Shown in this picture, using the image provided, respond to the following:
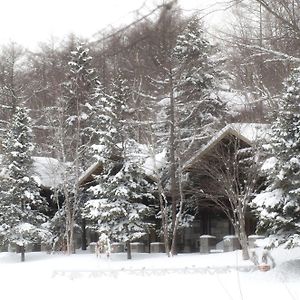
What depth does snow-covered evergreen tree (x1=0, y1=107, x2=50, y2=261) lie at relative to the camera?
24.3 m

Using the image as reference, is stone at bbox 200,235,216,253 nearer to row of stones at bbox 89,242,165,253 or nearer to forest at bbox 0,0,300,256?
forest at bbox 0,0,300,256

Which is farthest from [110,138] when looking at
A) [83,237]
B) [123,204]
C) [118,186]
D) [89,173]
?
[83,237]

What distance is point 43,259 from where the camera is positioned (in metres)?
24.5

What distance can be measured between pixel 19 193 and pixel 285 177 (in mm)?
14266

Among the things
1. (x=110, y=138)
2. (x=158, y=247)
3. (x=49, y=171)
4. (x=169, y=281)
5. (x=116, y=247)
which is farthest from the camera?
(x=49, y=171)

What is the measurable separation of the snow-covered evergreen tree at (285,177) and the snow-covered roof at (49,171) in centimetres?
1519

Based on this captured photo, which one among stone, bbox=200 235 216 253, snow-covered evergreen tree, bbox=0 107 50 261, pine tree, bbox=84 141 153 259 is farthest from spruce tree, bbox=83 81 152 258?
snow-covered evergreen tree, bbox=0 107 50 261

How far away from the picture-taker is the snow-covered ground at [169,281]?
12312 millimetres

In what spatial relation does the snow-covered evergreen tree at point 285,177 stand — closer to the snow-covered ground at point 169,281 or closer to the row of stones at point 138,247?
the snow-covered ground at point 169,281

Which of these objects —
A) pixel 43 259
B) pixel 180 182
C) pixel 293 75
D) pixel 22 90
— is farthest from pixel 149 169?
pixel 22 90

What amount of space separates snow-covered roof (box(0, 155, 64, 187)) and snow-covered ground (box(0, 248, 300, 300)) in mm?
8714

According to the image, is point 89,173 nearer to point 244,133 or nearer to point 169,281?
point 244,133

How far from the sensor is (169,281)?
14242mm

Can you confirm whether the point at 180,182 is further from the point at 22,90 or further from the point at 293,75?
the point at 22,90
